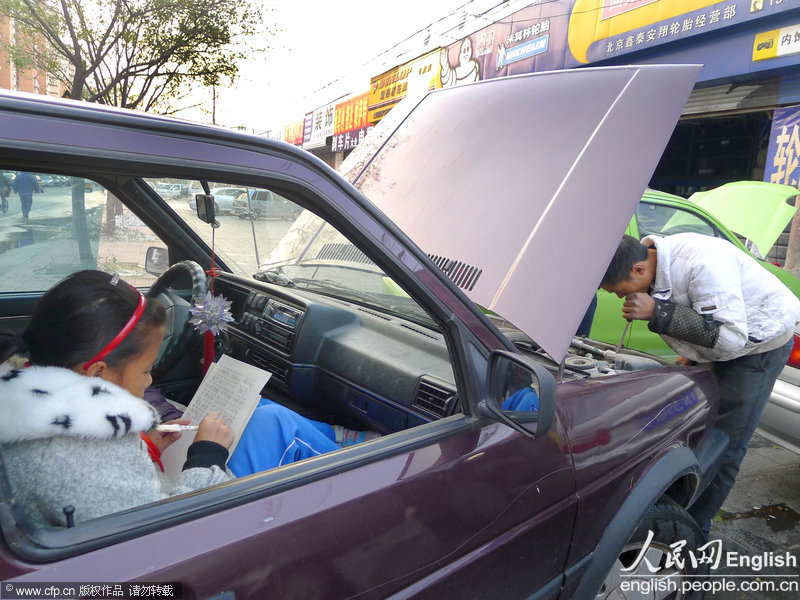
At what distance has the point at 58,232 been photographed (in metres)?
2.05

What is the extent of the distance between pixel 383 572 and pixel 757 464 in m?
3.66

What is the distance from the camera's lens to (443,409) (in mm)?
1657

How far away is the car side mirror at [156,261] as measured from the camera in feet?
8.10

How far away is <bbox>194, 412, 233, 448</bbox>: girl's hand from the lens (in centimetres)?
134

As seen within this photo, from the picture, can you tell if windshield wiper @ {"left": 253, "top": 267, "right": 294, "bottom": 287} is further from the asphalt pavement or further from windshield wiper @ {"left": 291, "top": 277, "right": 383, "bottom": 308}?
the asphalt pavement

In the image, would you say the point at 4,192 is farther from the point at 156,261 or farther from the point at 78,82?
the point at 78,82

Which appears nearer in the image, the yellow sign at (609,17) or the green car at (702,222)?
the green car at (702,222)

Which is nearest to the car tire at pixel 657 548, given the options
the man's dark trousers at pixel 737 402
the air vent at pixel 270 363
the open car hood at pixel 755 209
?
the man's dark trousers at pixel 737 402

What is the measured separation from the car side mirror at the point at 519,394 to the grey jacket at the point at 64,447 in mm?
754

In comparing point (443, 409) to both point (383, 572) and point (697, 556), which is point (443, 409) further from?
point (697, 556)

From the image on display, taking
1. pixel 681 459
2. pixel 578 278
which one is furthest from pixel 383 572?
pixel 681 459

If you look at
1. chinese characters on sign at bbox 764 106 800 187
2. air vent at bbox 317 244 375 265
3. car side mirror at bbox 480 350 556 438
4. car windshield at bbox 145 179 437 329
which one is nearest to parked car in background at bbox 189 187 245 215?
car windshield at bbox 145 179 437 329

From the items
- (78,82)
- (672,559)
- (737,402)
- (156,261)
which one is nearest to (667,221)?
(737,402)

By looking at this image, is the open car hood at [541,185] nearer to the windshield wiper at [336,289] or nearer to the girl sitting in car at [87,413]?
the windshield wiper at [336,289]
